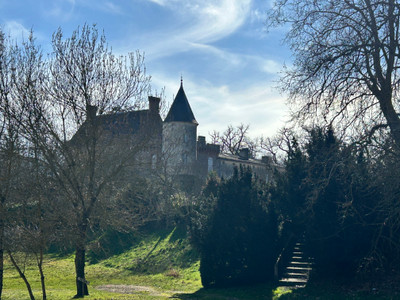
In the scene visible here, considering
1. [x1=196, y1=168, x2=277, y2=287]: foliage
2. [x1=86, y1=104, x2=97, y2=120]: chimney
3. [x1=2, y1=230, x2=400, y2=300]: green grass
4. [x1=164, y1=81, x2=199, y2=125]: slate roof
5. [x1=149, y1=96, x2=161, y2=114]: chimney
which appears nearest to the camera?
[x1=2, y1=230, x2=400, y2=300]: green grass

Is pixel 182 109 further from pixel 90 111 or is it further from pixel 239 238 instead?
pixel 239 238

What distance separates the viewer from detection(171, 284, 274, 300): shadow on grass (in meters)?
14.4

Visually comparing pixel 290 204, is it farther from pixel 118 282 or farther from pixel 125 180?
pixel 118 282

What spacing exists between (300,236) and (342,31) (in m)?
7.61

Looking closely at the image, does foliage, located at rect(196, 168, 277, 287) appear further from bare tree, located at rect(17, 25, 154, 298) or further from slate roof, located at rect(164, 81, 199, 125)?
slate roof, located at rect(164, 81, 199, 125)

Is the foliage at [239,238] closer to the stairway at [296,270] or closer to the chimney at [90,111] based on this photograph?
the stairway at [296,270]

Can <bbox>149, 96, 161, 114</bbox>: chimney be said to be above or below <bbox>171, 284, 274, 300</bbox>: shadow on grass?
above

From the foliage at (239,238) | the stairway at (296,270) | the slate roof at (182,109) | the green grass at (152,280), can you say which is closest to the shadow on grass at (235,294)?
the green grass at (152,280)

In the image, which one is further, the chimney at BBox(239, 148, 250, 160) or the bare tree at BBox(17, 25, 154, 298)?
the chimney at BBox(239, 148, 250, 160)

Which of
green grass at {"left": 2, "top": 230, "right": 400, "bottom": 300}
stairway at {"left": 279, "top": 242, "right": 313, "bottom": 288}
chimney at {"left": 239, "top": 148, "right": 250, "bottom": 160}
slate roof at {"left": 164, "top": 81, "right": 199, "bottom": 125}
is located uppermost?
slate roof at {"left": 164, "top": 81, "right": 199, "bottom": 125}

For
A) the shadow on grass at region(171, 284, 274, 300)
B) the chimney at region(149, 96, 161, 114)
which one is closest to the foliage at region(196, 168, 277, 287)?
the shadow on grass at region(171, 284, 274, 300)

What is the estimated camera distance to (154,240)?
28.9 metres

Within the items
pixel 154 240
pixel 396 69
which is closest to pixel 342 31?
pixel 396 69

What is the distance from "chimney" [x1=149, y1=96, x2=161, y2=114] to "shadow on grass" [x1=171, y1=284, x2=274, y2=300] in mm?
7003
